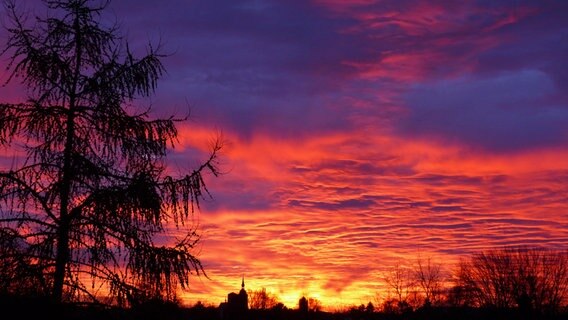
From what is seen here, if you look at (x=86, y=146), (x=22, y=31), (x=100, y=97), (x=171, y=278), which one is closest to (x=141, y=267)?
(x=171, y=278)

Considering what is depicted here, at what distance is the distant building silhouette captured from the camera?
65238 mm

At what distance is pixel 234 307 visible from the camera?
224 ft

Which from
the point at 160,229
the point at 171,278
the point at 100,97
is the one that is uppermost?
the point at 100,97

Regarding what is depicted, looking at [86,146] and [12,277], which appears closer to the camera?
[12,277]

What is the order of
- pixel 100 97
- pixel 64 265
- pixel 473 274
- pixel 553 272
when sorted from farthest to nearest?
1. pixel 473 274
2. pixel 553 272
3. pixel 100 97
4. pixel 64 265

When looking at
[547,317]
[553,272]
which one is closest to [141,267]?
[547,317]

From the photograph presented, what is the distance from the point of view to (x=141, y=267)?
34.2 feet

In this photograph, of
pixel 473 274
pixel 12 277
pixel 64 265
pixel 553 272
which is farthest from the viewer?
pixel 473 274

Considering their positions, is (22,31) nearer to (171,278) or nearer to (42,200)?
A: (42,200)

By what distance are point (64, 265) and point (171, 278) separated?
5.27 feet

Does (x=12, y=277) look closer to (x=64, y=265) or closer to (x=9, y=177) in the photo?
(x=64, y=265)

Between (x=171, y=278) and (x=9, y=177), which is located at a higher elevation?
(x=9, y=177)

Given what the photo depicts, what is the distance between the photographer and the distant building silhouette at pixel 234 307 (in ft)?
214

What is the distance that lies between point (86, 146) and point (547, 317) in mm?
57162
